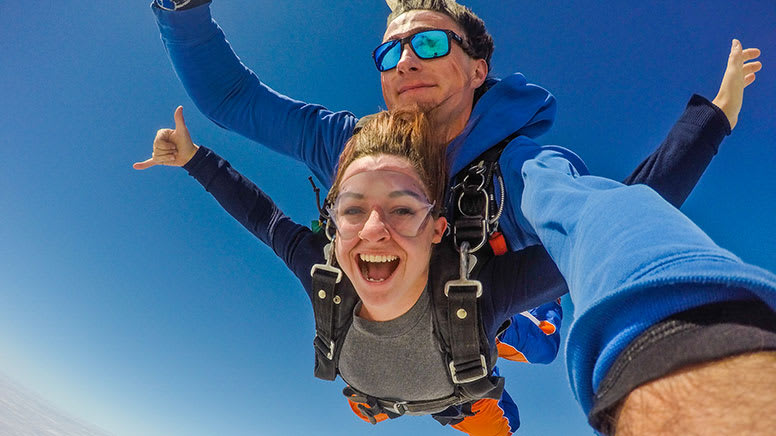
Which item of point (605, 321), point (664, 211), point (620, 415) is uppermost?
point (664, 211)

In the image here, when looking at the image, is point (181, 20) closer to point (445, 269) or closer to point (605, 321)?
point (445, 269)

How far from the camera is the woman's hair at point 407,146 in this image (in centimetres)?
174

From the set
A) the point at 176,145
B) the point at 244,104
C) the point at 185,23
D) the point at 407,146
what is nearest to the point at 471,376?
the point at 407,146

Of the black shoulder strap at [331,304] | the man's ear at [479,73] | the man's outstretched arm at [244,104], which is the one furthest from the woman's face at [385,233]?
the man's ear at [479,73]

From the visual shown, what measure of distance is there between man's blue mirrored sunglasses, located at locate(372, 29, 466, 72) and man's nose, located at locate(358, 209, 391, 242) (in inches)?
43.2

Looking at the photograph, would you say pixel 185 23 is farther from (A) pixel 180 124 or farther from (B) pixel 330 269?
(B) pixel 330 269

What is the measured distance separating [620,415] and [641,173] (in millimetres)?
1427

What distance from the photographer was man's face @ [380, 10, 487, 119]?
2141mm

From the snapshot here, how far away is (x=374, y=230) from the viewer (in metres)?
1.54

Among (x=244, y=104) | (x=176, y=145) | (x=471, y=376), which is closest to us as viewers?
(x=471, y=376)

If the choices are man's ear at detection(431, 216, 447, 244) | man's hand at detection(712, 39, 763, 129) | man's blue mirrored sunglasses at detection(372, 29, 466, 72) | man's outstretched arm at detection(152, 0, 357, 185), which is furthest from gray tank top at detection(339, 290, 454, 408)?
man's hand at detection(712, 39, 763, 129)

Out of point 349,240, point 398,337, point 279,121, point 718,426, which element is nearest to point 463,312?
point 398,337

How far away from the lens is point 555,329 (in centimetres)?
355

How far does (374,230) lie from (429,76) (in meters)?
1.08
